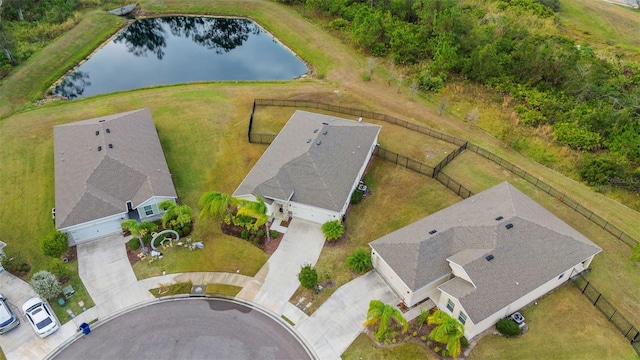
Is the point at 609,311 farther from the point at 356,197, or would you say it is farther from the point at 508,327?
the point at 356,197

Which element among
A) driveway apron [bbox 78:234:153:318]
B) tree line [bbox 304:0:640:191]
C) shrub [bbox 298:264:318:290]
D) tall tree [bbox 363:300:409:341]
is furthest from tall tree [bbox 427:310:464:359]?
tree line [bbox 304:0:640:191]

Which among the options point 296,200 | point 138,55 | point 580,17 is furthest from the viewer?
point 580,17

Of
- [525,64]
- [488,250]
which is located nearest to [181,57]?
[525,64]

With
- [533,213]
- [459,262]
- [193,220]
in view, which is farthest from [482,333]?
[193,220]

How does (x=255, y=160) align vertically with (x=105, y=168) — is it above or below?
below

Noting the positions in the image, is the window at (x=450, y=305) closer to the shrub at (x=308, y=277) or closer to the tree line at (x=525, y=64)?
the shrub at (x=308, y=277)

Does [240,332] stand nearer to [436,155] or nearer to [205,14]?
[436,155]

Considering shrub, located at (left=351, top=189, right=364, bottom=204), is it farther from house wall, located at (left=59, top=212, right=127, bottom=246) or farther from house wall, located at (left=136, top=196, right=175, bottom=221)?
house wall, located at (left=59, top=212, right=127, bottom=246)

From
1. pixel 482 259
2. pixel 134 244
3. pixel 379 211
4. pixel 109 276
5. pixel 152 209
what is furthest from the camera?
pixel 379 211
